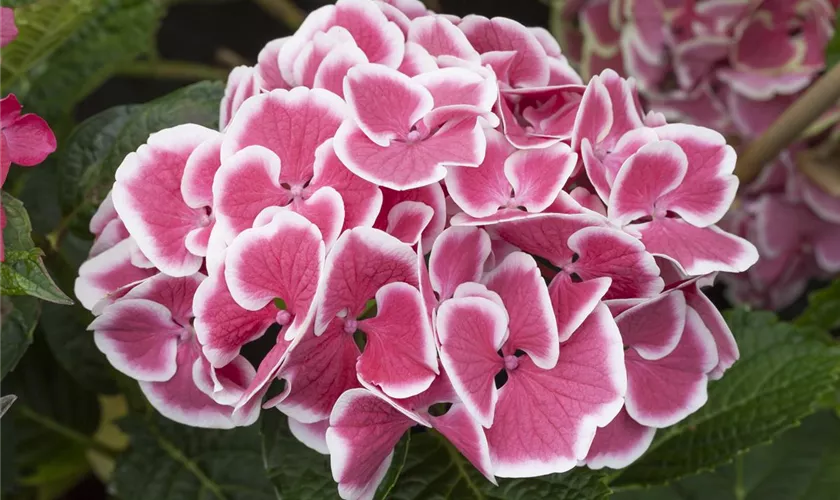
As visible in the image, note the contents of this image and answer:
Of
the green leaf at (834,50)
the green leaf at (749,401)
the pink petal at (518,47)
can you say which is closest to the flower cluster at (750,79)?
the green leaf at (834,50)

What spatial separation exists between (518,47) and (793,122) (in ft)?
0.94

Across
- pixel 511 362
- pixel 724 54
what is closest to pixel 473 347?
pixel 511 362

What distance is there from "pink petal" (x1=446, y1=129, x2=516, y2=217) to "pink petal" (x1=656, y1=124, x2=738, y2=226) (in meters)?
0.08

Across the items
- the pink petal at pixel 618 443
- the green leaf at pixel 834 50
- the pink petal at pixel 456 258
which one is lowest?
the pink petal at pixel 618 443

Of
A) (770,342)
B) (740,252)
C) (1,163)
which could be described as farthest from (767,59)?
(1,163)

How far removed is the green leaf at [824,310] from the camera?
0.74 meters

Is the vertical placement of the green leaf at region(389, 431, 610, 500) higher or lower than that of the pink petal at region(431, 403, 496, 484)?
lower

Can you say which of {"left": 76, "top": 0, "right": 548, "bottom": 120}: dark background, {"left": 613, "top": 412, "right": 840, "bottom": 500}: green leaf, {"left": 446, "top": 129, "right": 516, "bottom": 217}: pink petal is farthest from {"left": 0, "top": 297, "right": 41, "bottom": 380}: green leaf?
{"left": 76, "top": 0, "right": 548, "bottom": 120}: dark background

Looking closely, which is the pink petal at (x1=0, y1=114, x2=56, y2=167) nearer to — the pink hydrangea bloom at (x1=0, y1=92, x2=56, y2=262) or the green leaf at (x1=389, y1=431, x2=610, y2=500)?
the pink hydrangea bloom at (x1=0, y1=92, x2=56, y2=262)

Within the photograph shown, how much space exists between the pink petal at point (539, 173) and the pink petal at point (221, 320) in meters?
0.13

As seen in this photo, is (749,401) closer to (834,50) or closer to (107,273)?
(834,50)

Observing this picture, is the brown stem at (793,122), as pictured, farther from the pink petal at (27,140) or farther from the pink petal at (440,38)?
the pink petal at (27,140)

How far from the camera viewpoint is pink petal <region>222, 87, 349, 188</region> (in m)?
0.42

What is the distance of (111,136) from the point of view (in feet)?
1.92
